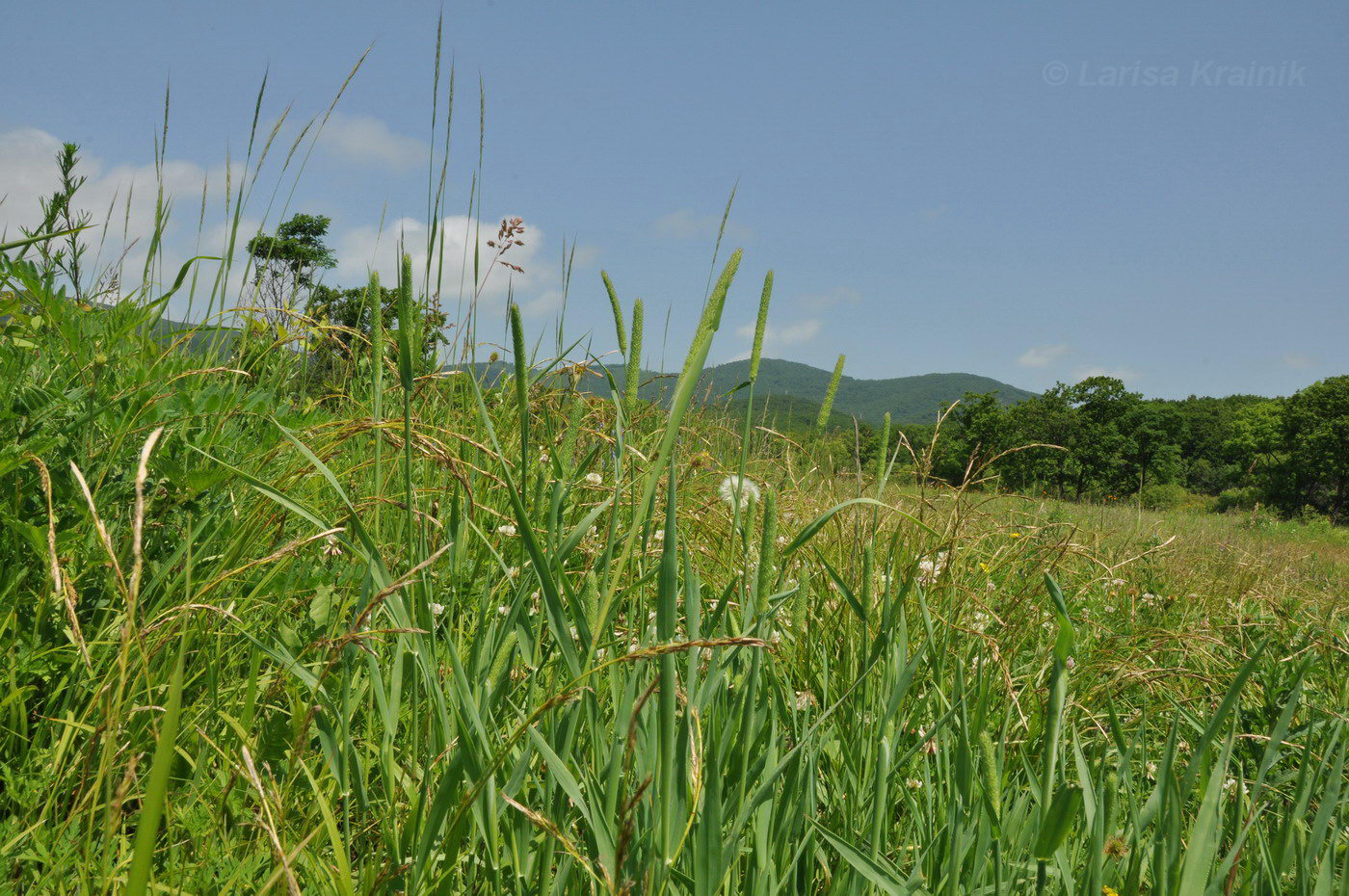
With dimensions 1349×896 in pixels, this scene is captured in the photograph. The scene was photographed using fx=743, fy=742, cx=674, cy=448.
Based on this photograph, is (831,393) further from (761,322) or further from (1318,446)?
(1318,446)

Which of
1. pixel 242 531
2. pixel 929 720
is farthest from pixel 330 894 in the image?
pixel 929 720

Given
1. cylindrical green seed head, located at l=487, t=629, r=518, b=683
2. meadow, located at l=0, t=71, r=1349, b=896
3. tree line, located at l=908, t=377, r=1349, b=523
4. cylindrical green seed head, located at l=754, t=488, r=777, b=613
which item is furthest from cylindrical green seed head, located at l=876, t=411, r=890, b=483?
tree line, located at l=908, t=377, r=1349, b=523

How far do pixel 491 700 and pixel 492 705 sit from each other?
0.10ft

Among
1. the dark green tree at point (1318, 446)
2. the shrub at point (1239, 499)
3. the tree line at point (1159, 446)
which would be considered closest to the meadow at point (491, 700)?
the tree line at point (1159, 446)

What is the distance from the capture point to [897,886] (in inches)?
30.5

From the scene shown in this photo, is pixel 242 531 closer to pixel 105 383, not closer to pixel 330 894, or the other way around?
pixel 105 383

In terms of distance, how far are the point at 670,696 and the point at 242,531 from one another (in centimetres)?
105

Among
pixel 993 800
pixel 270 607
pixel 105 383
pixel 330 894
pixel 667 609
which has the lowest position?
pixel 330 894

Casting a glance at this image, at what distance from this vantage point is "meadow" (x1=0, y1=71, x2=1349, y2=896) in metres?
0.73

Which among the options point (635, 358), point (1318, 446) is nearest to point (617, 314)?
point (635, 358)

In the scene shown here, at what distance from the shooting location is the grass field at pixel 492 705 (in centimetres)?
73

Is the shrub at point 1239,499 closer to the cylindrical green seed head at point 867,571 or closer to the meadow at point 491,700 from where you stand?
the meadow at point 491,700

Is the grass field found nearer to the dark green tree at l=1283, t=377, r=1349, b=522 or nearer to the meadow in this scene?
the meadow

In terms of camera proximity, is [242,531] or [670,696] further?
[242,531]
